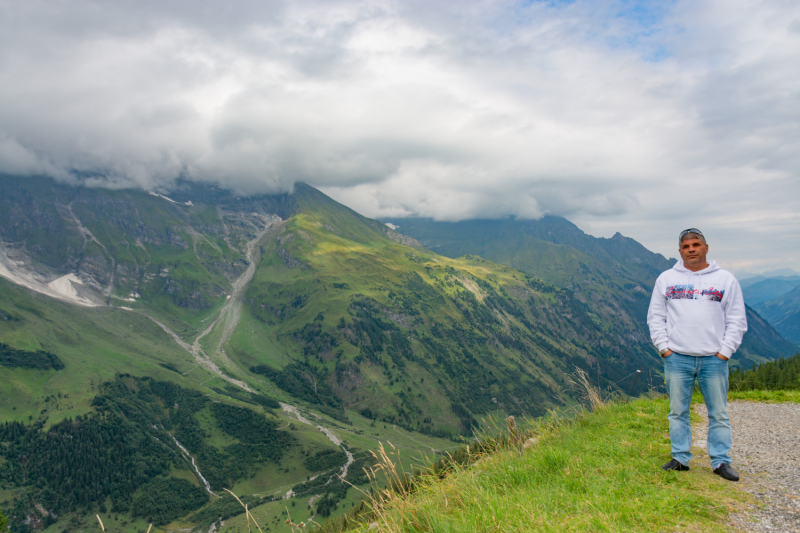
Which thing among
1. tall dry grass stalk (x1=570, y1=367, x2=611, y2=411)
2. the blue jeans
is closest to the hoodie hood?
the blue jeans

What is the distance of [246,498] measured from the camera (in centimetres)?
14312

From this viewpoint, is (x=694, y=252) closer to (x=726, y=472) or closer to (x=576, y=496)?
(x=726, y=472)

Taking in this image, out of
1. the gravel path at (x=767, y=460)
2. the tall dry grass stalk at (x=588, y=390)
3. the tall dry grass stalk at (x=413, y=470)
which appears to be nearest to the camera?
the gravel path at (x=767, y=460)

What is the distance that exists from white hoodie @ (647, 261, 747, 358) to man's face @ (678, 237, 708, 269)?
13 centimetres

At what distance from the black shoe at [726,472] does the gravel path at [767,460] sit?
0.11 meters

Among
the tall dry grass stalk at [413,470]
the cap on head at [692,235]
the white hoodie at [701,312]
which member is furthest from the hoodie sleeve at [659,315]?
the tall dry grass stalk at [413,470]

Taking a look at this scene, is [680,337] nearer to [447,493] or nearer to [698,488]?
[698,488]

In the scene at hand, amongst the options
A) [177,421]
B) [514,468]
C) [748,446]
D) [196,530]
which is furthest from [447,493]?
[177,421]

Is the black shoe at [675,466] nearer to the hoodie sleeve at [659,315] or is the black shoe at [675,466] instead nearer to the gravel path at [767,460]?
the gravel path at [767,460]

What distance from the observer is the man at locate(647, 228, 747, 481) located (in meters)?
5.93

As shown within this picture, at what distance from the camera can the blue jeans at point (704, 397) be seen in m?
5.84

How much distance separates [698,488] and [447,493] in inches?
133

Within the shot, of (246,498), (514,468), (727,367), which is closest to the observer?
(514,468)

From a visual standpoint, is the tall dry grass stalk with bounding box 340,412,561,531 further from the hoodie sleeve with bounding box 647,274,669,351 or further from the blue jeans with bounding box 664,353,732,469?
the hoodie sleeve with bounding box 647,274,669,351
